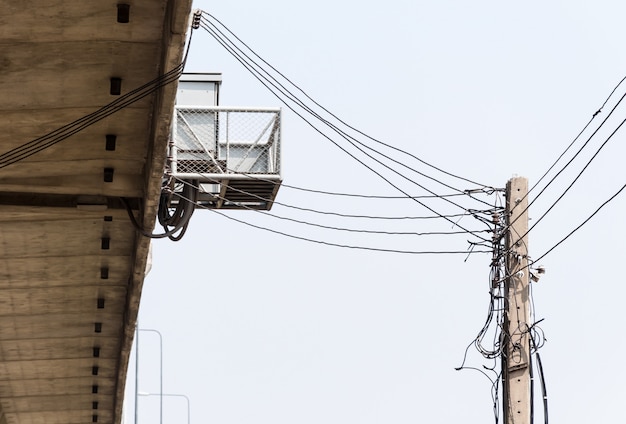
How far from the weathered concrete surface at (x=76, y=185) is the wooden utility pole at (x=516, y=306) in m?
5.89

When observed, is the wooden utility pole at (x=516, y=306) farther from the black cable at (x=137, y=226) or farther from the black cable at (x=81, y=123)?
the black cable at (x=137, y=226)

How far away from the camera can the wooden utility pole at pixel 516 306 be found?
2233 centimetres

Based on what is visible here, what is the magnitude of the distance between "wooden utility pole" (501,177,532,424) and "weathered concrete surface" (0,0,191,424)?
19.3ft

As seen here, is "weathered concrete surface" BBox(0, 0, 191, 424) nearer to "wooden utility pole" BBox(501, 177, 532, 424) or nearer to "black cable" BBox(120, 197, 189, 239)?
"black cable" BBox(120, 197, 189, 239)

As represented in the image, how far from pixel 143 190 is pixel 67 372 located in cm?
1929

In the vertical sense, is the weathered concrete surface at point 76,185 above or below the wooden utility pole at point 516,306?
above

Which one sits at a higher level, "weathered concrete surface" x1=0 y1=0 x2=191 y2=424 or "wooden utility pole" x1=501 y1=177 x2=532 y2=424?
"weathered concrete surface" x1=0 y1=0 x2=191 y2=424

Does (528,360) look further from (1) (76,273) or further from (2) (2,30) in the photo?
(1) (76,273)

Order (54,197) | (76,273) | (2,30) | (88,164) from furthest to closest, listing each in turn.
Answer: (76,273) → (54,197) → (88,164) → (2,30)

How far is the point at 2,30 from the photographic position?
20750mm

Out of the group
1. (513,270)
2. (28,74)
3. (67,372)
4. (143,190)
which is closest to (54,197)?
(143,190)

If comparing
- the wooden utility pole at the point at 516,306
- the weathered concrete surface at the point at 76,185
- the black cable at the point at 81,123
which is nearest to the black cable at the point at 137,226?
the weathered concrete surface at the point at 76,185

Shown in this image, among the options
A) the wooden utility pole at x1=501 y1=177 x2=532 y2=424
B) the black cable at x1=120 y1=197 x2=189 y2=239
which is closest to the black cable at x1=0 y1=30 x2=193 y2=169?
the black cable at x1=120 y1=197 x2=189 y2=239

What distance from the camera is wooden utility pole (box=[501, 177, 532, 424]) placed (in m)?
22.3
